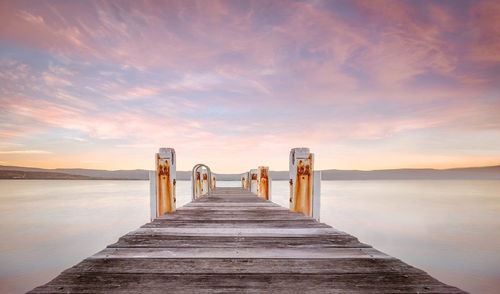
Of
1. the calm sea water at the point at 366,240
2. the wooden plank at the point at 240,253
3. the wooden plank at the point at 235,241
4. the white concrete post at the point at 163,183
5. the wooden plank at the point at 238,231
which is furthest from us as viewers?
the calm sea water at the point at 366,240

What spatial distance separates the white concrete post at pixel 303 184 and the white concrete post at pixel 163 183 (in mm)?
2846

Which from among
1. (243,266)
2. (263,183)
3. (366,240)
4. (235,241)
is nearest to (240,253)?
(243,266)

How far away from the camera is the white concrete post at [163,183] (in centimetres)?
524

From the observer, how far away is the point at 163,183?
5387 mm

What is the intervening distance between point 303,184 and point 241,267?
12.4 ft

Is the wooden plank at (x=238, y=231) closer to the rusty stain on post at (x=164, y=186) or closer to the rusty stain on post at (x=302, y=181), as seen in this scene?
the rusty stain on post at (x=164, y=186)

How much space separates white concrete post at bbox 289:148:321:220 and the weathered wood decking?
2.34 metres

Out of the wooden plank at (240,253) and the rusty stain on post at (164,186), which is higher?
the rusty stain on post at (164,186)

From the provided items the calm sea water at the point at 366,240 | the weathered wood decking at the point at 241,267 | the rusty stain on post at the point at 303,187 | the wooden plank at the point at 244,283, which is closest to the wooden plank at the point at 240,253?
the weathered wood decking at the point at 241,267

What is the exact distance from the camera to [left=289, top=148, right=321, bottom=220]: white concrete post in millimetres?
5609

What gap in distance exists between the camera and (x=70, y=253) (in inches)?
422

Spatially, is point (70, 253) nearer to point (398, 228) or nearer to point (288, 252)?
point (288, 252)

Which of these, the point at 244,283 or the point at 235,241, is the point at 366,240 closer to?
the point at 235,241

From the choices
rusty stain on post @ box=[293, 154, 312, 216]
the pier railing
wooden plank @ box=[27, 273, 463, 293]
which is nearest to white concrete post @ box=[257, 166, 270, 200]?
the pier railing
